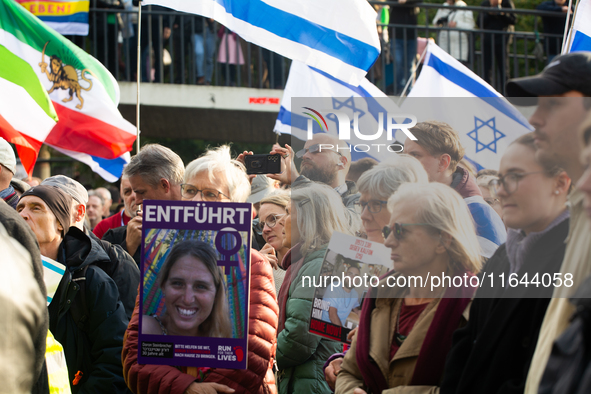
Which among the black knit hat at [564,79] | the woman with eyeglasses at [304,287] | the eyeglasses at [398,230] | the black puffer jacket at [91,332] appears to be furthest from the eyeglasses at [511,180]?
the black puffer jacket at [91,332]

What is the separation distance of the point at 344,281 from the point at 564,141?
1.03m

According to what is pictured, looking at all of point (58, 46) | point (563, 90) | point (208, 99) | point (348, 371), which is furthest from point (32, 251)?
point (208, 99)

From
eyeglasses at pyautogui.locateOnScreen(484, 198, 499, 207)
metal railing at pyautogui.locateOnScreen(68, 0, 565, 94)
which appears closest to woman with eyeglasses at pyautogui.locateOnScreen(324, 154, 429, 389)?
eyeglasses at pyautogui.locateOnScreen(484, 198, 499, 207)

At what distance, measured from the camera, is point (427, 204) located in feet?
6.90

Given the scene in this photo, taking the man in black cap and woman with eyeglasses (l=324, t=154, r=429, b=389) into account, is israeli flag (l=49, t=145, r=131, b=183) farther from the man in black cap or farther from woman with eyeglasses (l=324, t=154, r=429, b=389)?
the man in black cap

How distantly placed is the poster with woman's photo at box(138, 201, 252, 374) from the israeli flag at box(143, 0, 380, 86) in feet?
7.40

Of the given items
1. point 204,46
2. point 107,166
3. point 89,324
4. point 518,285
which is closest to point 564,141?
point 518,285

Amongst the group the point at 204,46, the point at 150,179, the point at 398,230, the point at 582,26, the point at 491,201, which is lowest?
the point at 398,230

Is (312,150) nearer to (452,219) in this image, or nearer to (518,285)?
(452,219)

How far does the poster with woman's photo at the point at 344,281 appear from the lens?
2.32m

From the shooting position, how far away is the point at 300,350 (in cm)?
290

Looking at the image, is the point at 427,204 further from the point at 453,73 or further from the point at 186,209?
the point at 453,73

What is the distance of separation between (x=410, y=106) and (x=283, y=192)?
184 centimetres

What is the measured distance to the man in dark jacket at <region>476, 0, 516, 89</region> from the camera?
1008cm
